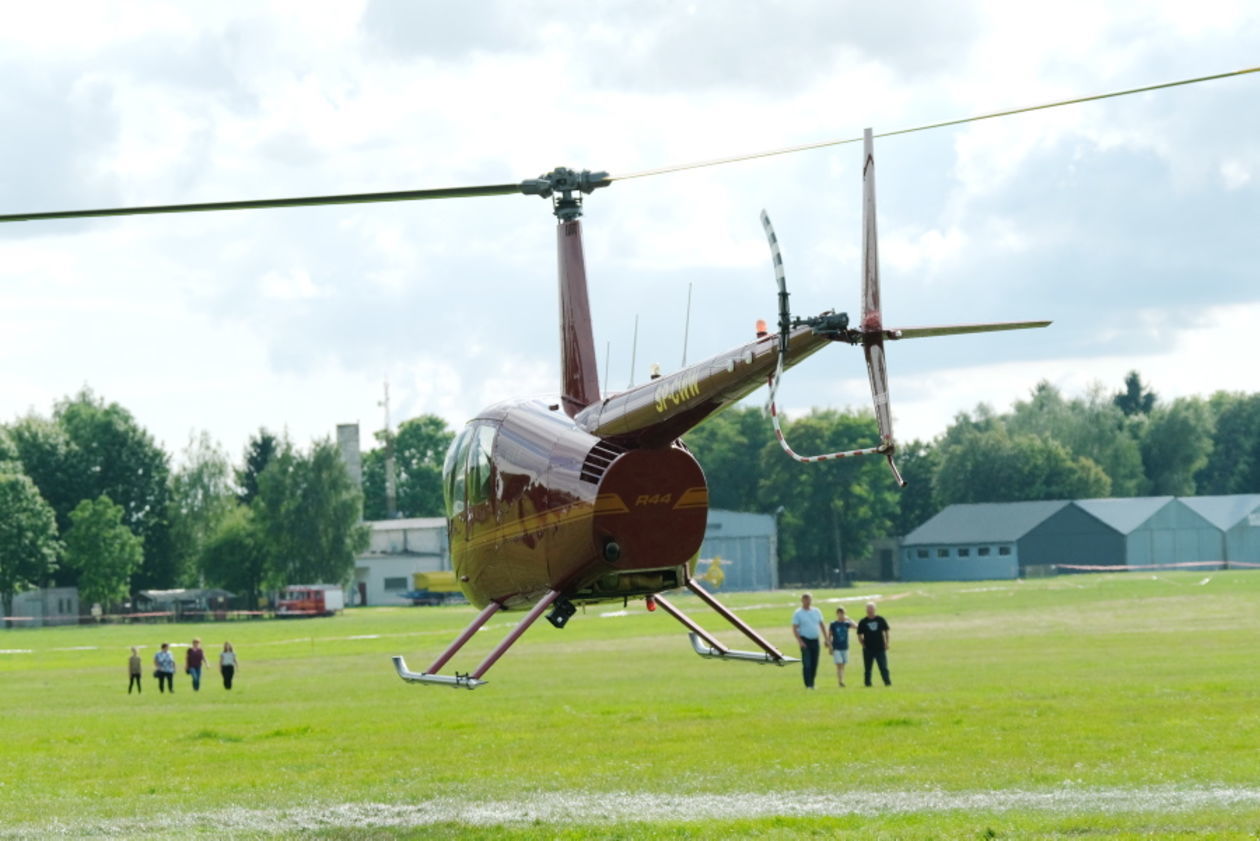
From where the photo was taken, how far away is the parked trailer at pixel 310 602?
110562mm

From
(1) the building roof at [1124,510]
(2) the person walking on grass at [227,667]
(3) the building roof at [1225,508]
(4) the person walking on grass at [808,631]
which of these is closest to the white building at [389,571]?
(1) the building roof at [1124,510]

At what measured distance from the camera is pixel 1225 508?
13912cm

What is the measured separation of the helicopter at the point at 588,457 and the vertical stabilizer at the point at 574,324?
0.02 meters

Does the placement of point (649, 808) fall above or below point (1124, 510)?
below

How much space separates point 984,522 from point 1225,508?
19484mm

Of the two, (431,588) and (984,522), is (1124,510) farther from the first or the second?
(431,588)

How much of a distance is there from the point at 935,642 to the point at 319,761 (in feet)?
104

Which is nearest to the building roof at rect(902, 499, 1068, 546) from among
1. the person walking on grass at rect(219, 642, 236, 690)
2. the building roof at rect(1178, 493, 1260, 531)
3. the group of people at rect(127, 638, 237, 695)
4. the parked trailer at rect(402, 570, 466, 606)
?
the building roof at rect(1178, 493, 1260, 531)

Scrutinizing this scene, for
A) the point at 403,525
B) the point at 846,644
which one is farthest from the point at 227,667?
the point at 403,525

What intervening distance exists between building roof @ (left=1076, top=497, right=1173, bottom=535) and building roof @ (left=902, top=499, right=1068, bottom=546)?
2.46 meters

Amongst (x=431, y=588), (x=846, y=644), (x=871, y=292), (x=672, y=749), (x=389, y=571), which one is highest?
(x=871, y=292)

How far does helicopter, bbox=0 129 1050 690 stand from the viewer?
1472 cm

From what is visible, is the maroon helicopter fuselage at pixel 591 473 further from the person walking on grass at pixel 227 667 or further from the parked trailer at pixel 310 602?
the parked trailer at pixel 310 602

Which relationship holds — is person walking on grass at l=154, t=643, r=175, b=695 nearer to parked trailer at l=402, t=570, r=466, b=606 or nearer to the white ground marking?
the white ground marking
